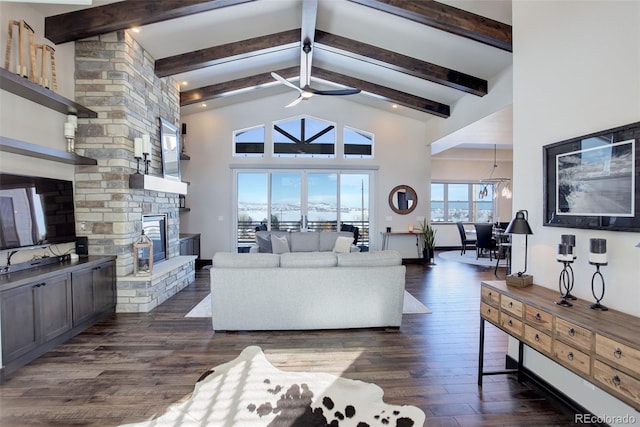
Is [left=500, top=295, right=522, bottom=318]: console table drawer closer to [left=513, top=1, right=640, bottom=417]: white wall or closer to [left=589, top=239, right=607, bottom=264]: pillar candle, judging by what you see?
[left=513, top=1, right=640, bottom=417]: white wall

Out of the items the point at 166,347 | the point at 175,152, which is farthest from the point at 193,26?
the point at 166,347

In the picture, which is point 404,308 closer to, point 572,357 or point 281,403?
point 281,403

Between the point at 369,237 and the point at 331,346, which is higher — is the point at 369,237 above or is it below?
above

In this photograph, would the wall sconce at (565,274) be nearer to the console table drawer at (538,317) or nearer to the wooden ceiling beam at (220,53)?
the console table drawer at (538,317)

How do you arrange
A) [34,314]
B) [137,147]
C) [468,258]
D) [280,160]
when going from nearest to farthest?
[34,314]
[137,147]
[280,160]
[468,258]

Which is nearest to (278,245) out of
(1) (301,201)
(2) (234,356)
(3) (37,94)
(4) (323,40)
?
(1) (301,201)

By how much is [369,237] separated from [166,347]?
6.09 m

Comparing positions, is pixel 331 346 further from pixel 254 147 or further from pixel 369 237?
pixel 254 147

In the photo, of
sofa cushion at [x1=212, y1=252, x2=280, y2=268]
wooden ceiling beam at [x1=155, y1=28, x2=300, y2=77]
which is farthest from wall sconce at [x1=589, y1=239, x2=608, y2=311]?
wooden ceiling beam at [x1=155, y1=28, x2=300, y2=77]

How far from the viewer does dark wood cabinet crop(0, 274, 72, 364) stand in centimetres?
267

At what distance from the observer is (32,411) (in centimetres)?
225

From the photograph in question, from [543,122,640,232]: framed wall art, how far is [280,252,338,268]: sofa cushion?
7.11ft

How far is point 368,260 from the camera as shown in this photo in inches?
148
